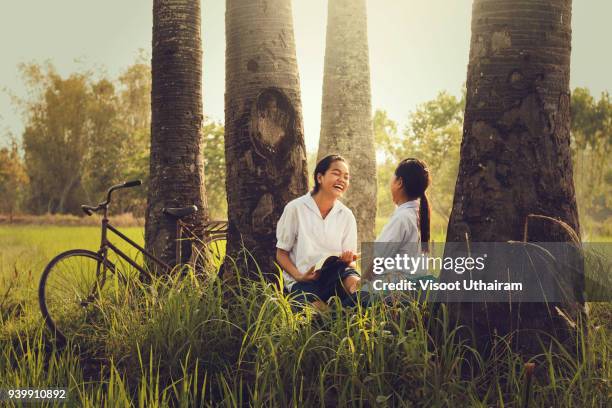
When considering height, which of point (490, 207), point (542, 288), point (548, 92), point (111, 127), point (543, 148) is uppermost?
point (111, 127)

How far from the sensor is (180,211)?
24.9ft

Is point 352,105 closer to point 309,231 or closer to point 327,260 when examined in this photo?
point 309,231

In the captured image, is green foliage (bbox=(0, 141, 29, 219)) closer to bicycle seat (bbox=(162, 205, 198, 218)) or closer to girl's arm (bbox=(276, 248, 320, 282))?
bicycle seat (bbox=(162, 205, 198, 218))

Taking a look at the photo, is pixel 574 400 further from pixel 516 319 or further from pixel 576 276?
pixel 576 276

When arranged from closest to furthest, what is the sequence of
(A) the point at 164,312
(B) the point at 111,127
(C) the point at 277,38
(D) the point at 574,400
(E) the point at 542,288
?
1. (D) the point at 574,400
2. (E) the point at 542,288
3. (A) the point at 164,312
4. (C) the point at 277,38
5. (B) the point at 111,127

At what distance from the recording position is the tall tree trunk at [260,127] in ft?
20.7

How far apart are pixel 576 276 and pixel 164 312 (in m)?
2.83

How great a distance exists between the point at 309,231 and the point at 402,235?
0.81 metres

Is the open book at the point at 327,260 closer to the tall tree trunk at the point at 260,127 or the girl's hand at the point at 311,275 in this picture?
the girl's hand at the point at 311,275

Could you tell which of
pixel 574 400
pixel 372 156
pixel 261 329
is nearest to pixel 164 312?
pixel 261 329

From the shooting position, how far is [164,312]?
4.95 m

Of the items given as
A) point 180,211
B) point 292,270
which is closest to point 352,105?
point 180,211

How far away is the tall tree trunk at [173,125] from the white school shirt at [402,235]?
3.66 metres

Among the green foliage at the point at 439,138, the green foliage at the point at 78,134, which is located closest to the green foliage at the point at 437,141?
the green foliage at the point at 439,138
